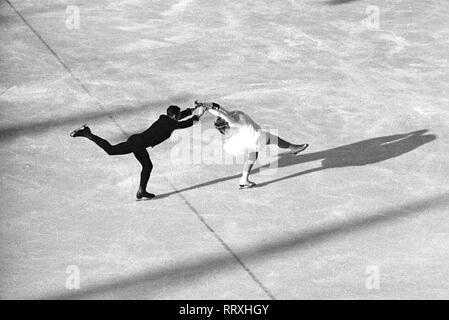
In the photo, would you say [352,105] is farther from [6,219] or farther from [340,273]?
[6,219]

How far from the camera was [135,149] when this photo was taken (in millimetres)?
12453

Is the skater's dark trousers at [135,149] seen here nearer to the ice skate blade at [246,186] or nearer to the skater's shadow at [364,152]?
the ice skate blade at [246,186]

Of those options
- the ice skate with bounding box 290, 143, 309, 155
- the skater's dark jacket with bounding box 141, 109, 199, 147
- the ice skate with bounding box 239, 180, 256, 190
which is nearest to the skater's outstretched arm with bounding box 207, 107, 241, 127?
the skater's dark jacket with bounding box 141, 109, 199, 147

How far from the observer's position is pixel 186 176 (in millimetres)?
13648

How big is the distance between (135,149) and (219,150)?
225 cm

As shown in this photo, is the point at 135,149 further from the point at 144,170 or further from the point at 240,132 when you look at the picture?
the point at 240,132

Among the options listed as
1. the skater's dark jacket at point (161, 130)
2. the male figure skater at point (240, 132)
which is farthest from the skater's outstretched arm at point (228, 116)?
the skater's dark jacket at point (161, 130)

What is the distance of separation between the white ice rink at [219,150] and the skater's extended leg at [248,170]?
0.18m

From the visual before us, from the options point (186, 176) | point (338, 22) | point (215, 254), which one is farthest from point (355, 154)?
point (338, 22)

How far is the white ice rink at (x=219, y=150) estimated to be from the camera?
11.4 metres

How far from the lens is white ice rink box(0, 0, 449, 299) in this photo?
11414 millimetres
